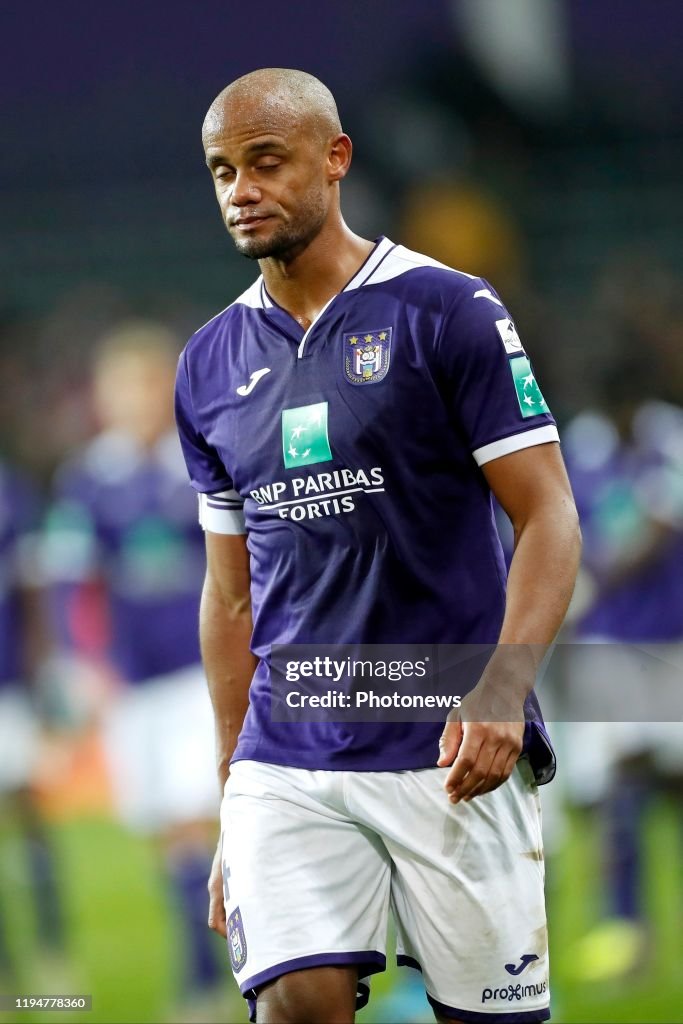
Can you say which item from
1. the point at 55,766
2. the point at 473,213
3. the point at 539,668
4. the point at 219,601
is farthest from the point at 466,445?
the point at 473,213

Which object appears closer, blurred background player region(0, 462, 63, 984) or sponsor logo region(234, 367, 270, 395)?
sponsor logo region(234, 367, 270, 395)

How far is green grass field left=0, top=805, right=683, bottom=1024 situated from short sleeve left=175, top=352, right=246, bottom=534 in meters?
2.92

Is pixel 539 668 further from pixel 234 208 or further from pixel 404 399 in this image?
pixel 234 208

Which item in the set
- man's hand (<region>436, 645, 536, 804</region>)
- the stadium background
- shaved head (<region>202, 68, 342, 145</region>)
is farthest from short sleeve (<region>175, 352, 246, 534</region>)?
the stadium background

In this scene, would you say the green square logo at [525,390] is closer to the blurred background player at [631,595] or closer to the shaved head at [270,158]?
the shaved head at [270,158]

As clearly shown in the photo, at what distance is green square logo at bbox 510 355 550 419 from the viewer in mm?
2604

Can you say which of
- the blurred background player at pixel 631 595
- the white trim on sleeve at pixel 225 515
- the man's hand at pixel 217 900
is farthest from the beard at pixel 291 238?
the blurred background player at pixel 631 595

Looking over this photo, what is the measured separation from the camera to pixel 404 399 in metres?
2.67

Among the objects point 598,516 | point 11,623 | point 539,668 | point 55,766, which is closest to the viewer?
point 539,668

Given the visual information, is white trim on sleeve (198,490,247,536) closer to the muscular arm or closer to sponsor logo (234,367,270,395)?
the muscular arm

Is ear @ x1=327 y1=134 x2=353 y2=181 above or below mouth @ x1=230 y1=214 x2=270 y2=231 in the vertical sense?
above

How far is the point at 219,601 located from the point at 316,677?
0.36m

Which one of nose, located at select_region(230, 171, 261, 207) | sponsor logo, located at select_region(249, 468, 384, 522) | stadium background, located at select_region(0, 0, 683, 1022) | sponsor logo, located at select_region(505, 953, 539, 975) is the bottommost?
sponsor logo, located at select_region(505, 953, 539, 975)

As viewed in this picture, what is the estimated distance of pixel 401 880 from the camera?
A: 2.74 meters
